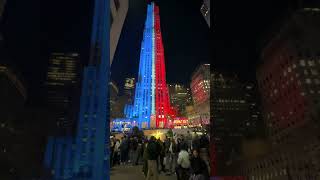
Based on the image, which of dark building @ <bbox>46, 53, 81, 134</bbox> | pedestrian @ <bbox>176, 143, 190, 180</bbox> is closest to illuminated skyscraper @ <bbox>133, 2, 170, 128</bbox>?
dark building @ <bbox>46, 53, 81, 134</bbox>

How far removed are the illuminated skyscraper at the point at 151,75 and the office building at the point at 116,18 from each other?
436 millimetres

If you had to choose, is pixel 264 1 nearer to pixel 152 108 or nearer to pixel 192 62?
pixel 192 62

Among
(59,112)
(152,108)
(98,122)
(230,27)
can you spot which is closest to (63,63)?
(59,112)

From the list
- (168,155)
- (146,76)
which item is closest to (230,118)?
(168,155)

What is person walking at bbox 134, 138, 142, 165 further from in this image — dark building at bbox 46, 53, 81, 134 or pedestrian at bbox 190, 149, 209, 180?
pedestrian at bbox 190, 149, 209, 180

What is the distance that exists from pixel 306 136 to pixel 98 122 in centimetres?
260

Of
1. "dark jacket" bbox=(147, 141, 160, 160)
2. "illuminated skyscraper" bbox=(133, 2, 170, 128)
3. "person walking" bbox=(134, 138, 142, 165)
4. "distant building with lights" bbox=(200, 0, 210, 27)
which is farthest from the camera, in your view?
"person walking" bbox=(134, 138, 142, 165)

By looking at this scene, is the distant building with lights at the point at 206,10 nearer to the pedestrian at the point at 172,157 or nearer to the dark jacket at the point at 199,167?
the dark jacket at the point at 199,167

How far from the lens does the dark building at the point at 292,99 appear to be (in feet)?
12.1

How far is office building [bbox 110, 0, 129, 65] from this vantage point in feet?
15.4

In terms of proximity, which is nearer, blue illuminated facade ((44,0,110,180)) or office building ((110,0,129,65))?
blue illuminated facade ((44,0,110,180))

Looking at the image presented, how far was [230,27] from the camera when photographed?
14.3 feet

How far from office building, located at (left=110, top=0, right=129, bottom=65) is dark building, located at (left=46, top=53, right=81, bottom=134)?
75cm

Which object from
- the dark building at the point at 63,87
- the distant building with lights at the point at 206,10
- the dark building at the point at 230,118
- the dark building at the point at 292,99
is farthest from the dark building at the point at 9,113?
the dark building at the point at 292,99
